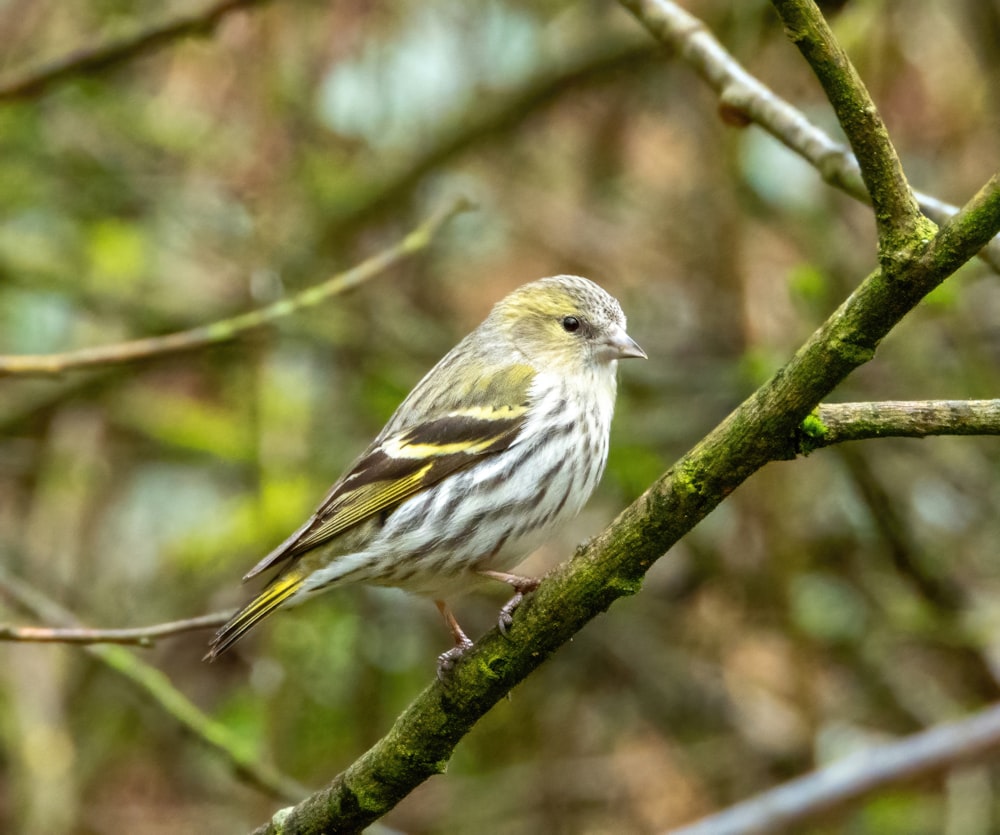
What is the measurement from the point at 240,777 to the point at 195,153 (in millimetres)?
4193

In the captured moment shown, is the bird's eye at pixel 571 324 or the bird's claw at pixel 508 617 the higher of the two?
the bird's eye at pixel 571 324

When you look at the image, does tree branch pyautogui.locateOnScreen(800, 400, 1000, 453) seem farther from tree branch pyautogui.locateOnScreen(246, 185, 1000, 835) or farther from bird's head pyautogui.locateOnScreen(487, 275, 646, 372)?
bird's head pyautogui.locateOnScreen(487, 275, 646, 372)

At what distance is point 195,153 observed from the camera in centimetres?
735

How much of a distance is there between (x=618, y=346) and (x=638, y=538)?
204 centimetres

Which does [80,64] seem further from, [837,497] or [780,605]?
[837,497]

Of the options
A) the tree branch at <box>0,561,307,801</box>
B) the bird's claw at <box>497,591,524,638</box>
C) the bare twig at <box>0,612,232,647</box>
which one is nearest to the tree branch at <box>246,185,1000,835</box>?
the bird's claw at <box>497,591,524,638</box>

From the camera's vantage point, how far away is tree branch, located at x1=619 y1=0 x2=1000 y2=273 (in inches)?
139

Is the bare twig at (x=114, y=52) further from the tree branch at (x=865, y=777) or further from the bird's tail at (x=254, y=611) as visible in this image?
the tree branch at (x=865, y=777)

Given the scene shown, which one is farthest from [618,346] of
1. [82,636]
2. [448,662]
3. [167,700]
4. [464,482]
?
[82,636]

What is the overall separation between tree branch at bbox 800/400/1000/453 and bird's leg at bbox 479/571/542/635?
2.61 feet

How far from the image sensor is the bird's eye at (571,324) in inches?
189

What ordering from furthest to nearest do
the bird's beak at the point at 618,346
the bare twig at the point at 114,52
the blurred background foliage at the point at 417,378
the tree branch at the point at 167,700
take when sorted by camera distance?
the blurred background foliage at the point at 417,378 → the bare twig at the point at 114,52 → the bird's beak at the point at 618,346 → the tree branch at the point at 167,700

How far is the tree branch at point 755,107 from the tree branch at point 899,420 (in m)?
1.03

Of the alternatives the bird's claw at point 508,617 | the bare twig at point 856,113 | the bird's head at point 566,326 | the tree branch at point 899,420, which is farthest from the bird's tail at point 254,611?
the bare twig at point 856,113
